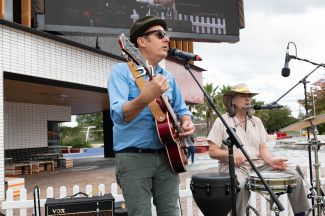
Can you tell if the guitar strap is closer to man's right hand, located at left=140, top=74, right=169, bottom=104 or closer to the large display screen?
man's right hand, located at left=140, top=74, right=169, bottom=104

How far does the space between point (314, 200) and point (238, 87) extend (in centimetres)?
166

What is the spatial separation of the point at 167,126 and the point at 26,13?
9416 mm

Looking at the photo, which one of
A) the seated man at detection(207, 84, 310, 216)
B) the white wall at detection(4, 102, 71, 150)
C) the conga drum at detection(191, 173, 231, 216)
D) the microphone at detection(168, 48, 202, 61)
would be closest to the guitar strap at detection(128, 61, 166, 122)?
the microphone at detection(168, 48, 202, 61)

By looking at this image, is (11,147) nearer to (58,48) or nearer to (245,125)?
(58,48)

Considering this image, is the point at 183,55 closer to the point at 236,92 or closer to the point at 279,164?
the point at 236,92

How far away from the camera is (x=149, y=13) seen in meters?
13.8

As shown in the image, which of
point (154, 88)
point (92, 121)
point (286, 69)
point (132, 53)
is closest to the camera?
point (154, 88)

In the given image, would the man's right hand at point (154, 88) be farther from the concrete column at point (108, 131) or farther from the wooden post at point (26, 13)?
the concrete column at point (108, 131)

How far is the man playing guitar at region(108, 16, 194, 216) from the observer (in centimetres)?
296

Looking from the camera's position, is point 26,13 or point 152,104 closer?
point 152,104

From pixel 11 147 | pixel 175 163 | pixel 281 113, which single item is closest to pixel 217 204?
pixel 175 163

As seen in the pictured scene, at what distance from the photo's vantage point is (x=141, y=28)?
316 cm

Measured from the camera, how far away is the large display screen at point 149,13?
11375 mm

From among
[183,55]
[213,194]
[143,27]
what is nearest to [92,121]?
[213,194]
